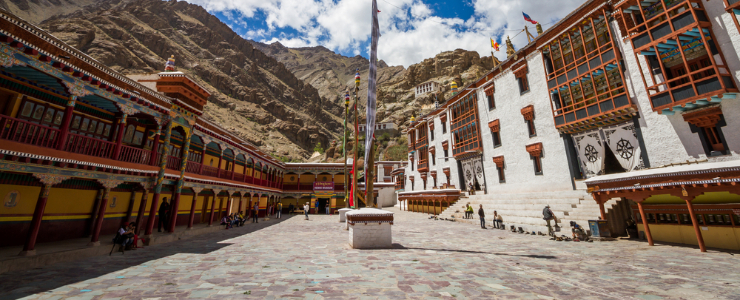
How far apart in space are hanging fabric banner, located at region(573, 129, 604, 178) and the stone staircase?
60.0 inches

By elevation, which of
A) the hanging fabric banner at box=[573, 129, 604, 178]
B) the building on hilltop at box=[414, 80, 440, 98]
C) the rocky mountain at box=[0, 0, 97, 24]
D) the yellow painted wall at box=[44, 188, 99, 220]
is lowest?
the yellow painted wall at box=[44, 188, 99, 220]

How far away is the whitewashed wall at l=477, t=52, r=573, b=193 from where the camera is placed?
59.7 ft

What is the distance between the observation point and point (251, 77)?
311 feet

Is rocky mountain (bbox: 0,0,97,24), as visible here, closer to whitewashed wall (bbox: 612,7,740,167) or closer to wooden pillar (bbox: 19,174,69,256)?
wooden pillar (bbox: 19,174,69,256)

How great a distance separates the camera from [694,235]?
9.58m

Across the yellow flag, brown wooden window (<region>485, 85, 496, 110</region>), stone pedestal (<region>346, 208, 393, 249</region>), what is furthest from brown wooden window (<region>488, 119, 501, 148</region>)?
stone pedestal (<region>346, 208, 393, 249</region>)

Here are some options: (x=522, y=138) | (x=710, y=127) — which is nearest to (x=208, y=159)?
(x=522, y=138)

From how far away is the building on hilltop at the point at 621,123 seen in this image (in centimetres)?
980

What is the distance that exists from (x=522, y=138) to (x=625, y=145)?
6.73 metres

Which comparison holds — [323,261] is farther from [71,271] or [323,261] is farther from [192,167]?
[192,167]

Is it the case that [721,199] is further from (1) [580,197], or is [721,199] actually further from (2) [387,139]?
(2) [387,139]

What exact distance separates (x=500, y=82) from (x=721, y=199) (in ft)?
53.4

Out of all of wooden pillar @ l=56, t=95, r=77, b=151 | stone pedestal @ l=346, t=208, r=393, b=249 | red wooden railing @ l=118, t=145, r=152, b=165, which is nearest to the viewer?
wooden pillar @ l=56, t=95, r=77, b=151

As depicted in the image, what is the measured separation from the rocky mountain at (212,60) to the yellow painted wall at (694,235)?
218 ft
